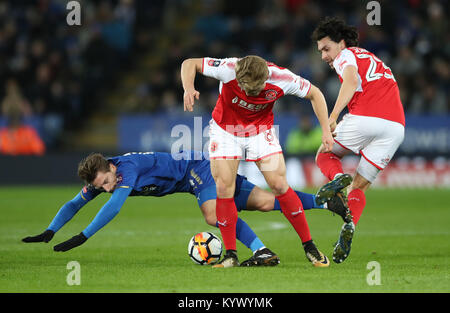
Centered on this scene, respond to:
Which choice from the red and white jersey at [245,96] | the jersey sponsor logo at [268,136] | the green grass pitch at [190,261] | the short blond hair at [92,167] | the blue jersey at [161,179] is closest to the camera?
the green grass pitch at [190,261]

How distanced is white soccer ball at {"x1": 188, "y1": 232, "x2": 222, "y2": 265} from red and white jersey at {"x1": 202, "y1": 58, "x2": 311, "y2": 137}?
3.23ft

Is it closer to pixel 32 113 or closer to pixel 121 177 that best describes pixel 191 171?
pixel 121 177

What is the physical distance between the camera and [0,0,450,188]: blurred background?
1681 cm

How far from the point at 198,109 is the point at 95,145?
10.8ft

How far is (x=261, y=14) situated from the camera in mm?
19172

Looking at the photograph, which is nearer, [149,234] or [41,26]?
[149,234]

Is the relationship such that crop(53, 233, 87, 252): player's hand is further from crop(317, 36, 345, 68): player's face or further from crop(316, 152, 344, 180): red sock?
crop(317, 36, 345, 68): player's face

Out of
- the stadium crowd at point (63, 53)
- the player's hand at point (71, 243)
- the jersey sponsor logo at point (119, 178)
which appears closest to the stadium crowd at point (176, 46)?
the stadium crowd at point (63, 53)

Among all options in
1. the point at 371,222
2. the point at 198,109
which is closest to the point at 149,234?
the point at 371,222

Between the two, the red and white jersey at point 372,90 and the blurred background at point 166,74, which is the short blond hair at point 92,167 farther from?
the blurred background at point 166,74

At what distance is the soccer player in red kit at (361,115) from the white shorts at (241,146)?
→ 2.38 feet

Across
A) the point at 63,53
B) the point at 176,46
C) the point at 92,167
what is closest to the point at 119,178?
the point at 92,167

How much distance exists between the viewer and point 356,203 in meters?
7.22

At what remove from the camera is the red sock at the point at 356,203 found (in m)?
7.16
